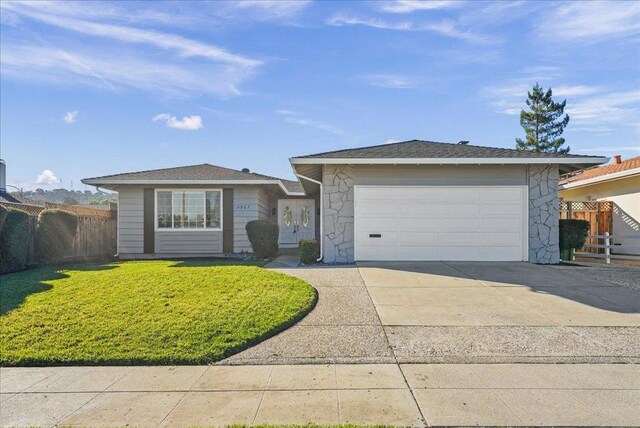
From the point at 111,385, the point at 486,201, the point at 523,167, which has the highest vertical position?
the point at 523,167

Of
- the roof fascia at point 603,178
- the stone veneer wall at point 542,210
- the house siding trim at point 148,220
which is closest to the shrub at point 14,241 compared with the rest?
the house siding trim at point 148,220

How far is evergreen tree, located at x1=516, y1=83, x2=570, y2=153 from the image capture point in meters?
32.0

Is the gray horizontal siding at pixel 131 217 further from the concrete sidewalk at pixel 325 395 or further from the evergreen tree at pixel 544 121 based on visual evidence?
the evergreen tree at pixel 544 121

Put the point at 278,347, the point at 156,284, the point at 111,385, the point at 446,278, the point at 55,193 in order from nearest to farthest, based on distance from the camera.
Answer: the point at 111,385, the point at 278,347, the point at 156,284, the point at 446,278, the point at 55,193

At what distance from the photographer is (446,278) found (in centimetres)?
875

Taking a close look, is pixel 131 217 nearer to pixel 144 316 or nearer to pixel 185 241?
pixel 185 241

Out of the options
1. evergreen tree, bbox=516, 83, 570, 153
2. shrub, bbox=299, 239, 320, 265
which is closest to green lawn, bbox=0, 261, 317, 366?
shrub, bbox=299, 239, 320, 265

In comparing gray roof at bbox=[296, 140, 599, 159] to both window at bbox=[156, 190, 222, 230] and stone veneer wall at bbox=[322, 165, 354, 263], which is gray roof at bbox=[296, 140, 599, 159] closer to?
stone veneer wall at bbox=[322, 165, 354, 263]

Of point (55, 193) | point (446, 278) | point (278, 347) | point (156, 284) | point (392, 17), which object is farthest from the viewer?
point (55, 193)

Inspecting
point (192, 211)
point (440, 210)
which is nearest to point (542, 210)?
point (440, 210)

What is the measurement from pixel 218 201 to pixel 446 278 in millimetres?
8767

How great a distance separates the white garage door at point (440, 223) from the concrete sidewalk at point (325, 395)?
276 inches

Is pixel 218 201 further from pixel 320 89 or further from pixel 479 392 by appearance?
pixel 479 392

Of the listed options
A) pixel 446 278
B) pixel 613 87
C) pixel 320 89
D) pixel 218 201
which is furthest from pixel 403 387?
pixel 613 87
